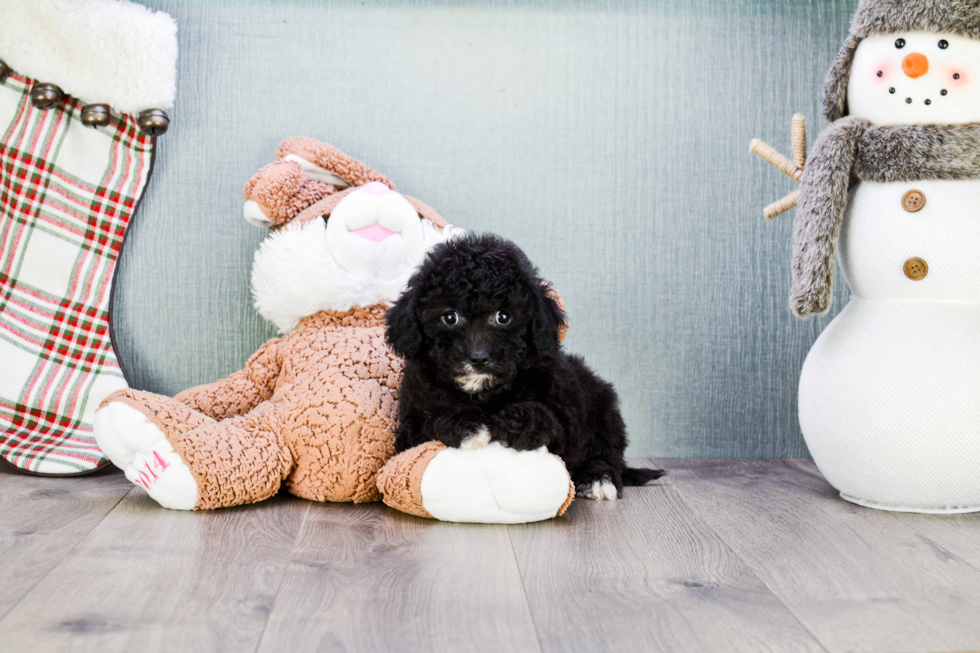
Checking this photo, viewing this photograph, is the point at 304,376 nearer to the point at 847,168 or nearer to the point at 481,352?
the point at 481,352

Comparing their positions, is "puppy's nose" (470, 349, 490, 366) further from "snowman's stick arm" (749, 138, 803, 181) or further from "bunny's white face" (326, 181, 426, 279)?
"snowman's stick arm" (749, 138, 803, 181)

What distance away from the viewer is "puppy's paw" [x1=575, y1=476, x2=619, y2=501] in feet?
4.75

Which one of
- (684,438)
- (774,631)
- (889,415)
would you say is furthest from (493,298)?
(684,438)

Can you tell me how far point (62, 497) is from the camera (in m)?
1.43

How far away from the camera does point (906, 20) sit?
134 centimetres

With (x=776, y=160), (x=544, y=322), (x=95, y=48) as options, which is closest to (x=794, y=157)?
(x=776, y=160)

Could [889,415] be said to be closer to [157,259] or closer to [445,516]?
[445,516]

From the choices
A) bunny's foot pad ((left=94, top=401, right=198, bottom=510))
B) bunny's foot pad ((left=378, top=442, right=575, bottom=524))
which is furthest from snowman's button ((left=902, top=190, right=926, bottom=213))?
bunny's foot pad ((left=94, top=401, right=198, bottom=510))

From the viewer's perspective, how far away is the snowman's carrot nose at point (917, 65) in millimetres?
1340

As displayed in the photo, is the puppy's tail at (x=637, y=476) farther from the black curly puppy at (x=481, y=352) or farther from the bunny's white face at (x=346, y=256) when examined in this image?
the bunny's white face at (x=346, y=256)

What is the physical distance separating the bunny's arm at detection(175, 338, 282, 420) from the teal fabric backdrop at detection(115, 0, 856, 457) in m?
0.21

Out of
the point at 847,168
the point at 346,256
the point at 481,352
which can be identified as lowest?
the point at 481,352

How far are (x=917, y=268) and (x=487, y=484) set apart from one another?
2.61ft

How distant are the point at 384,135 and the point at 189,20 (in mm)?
471
